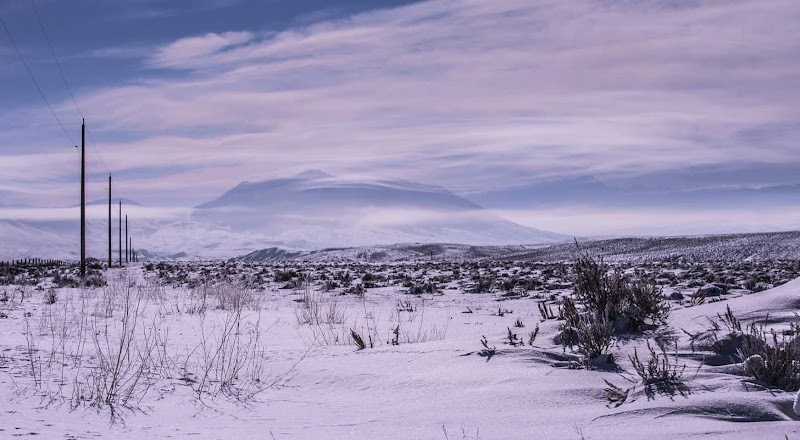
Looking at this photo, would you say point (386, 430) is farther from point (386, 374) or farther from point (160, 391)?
point (160, 391)

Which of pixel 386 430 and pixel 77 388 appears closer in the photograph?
pixel 386 430

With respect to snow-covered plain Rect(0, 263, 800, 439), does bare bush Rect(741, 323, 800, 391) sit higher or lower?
higher

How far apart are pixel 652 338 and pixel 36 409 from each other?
488 cm

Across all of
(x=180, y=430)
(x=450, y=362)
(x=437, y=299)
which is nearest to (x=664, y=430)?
(x=450, y=362)

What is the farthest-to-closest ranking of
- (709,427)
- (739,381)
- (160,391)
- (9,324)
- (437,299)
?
(437,299), (9,324), (160,391), (739,381), (709,427)

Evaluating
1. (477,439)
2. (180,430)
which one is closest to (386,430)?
(477,439)

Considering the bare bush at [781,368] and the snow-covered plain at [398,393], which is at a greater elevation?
the bare bush at [781,368]

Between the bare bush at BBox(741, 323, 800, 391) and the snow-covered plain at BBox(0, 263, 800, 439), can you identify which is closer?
the snow-covered plain at BBox(0, 263, 800, 439)

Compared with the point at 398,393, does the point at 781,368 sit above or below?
above

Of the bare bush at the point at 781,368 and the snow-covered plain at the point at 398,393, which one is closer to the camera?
the snow-covered plain at the point at 398,393

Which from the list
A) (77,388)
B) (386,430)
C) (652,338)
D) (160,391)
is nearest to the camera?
(386,430)

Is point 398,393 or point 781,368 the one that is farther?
point 398,393

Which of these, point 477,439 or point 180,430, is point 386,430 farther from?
point 180,430

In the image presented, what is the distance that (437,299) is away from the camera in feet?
52.5
